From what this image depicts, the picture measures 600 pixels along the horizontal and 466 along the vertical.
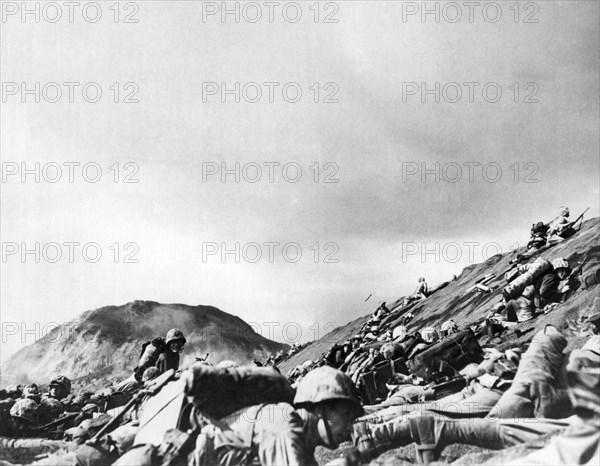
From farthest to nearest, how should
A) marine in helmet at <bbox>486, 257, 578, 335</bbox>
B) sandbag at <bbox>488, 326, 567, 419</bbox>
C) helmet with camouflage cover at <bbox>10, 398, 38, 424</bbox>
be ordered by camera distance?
helmet with camouflage cover at <bbox>10, 398, 38, 424</bbox>
marine in helmet at <bbox>486, 257, 578, 335</bbox>
sandbag at <bbox>488, 326, 567, 419</bbox>

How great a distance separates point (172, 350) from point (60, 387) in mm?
3529

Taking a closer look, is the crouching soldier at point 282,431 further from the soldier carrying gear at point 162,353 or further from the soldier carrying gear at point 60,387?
the soldier carrying gear at point 60,387

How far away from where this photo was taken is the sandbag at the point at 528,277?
19906mm

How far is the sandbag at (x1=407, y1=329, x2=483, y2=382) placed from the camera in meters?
17.9

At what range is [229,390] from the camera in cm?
1734

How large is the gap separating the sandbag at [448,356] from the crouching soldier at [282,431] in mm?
1992

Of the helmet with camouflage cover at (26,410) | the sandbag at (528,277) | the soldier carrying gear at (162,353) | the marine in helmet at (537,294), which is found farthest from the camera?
the soldier carrying gear at (162,353)

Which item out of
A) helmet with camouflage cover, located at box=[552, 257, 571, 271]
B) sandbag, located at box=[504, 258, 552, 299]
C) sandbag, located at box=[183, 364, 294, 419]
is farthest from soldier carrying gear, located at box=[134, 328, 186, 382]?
helmet with camouflage cover, located at box=[552, 257, 571, 271]

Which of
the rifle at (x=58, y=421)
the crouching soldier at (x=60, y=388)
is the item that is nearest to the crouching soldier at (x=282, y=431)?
the rifle at (x=58, y=421)

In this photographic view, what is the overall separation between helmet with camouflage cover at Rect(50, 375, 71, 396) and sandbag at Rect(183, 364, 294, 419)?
686cm

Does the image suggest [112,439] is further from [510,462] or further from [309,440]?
[510,462]

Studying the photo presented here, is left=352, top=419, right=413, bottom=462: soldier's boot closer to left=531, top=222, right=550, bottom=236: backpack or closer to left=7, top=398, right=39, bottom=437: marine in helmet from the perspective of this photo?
left=7, top=398, right=39, bottom=437: marine in helmet

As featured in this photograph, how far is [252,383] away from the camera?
1744cm

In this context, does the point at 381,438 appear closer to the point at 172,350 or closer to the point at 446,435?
the point at 446,435
